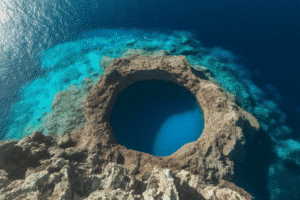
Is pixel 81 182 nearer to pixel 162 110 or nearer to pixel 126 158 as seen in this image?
pixel 126 158

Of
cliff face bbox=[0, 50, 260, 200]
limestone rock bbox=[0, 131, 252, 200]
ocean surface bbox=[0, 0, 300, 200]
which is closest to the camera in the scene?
limestone rock bbox=[0, 131, 252, 200]

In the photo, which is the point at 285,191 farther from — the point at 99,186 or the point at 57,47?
the point at 57,47

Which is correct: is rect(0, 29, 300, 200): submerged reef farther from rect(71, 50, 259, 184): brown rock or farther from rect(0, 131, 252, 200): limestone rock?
rect(0, 131, 252, 200): limestone rock

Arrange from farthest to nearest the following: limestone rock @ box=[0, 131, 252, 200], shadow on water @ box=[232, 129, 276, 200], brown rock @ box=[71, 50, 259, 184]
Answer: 1. shadow on water @ box=[232, 129, 276, 200]
2. brown rock @ box=[71, 50, 259, 184]
3. limestone rock @ box=[0, 131, 252, 200]

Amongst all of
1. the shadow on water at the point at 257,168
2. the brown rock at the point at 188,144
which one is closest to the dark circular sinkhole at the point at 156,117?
the brown rock at the point at 188,144

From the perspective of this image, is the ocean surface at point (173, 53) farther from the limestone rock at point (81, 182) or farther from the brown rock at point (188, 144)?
the limestone rock at point (81, 182)

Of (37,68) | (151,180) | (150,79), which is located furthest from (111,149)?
(37,68)

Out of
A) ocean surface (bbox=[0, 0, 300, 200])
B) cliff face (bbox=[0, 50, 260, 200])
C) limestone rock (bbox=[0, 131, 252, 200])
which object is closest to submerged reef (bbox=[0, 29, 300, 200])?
ocean surface (bbox=[0, 0, 300, 200])
